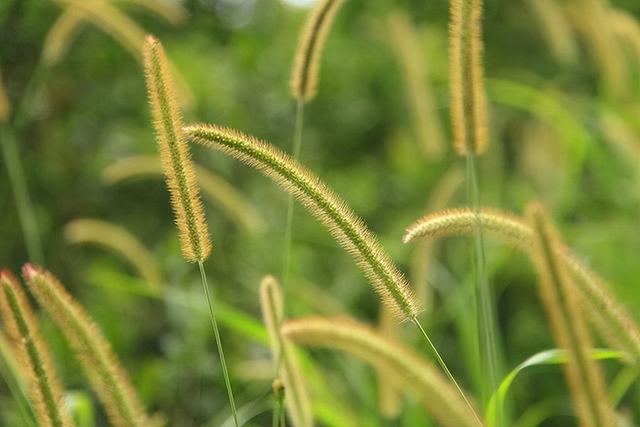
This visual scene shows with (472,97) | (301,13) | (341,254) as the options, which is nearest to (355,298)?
(341,254)

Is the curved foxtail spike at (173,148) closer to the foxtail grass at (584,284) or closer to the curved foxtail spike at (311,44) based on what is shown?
the foxtail grass at (584,284)

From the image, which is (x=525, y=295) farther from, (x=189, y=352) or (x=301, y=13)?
(x=301, y=13)

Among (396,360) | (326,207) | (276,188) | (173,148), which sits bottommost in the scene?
(396,360)

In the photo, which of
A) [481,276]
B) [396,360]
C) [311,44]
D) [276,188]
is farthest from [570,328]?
[276,188]

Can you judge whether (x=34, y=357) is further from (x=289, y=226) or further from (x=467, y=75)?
(x=467, y=75)

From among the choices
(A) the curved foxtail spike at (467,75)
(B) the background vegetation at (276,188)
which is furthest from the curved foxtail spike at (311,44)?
(B) the background vegetation at (276,188)

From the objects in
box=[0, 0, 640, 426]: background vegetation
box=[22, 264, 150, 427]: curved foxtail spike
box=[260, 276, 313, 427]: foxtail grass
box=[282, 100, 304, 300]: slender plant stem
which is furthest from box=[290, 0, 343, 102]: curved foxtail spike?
box=[0, 0, 640, 426]: background vegetation

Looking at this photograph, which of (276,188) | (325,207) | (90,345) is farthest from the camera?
(276,188)
